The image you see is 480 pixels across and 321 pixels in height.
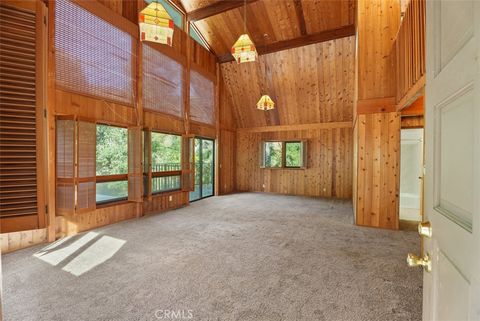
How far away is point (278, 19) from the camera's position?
615cm

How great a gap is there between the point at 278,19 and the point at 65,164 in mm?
6035

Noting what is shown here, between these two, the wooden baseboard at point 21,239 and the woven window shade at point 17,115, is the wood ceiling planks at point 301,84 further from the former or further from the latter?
the wooden baseboard at point 21,239

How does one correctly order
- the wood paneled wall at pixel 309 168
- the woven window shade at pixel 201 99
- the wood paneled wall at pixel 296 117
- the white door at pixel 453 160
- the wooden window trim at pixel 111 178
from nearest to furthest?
the white door at pixel 453 160, the wooden window trim at pixel 111 178, the woven window shade at pixel 201 99, the wood paneled wall at pixel 296 117, the wood paneled wall at pixel 309 168

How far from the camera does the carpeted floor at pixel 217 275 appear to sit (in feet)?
6.22

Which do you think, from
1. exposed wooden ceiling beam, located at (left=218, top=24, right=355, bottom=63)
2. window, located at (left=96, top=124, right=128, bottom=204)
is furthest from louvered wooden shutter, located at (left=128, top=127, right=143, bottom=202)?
exposed wooden ceiling beam, located at (left=218, top=24, right=355, bottom=63)

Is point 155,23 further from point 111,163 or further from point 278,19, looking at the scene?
point 278,19

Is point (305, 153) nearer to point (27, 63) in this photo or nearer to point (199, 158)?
point (199, 158)

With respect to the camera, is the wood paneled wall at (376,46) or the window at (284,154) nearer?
the wood paneled wall at (376,46)

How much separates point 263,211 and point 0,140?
4.73 m

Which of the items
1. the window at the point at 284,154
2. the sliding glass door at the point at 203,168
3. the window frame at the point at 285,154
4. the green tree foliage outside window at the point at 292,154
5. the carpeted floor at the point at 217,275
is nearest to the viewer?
the carpeted floor at the point at 217,275

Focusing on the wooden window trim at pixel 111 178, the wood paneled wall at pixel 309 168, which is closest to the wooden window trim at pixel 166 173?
the wooden window trim at pixel 111 178

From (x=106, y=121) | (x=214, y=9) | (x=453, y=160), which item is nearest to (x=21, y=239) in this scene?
(x=106, y=121)

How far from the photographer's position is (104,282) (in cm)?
231

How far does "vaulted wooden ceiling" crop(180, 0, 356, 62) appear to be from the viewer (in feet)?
18.7
